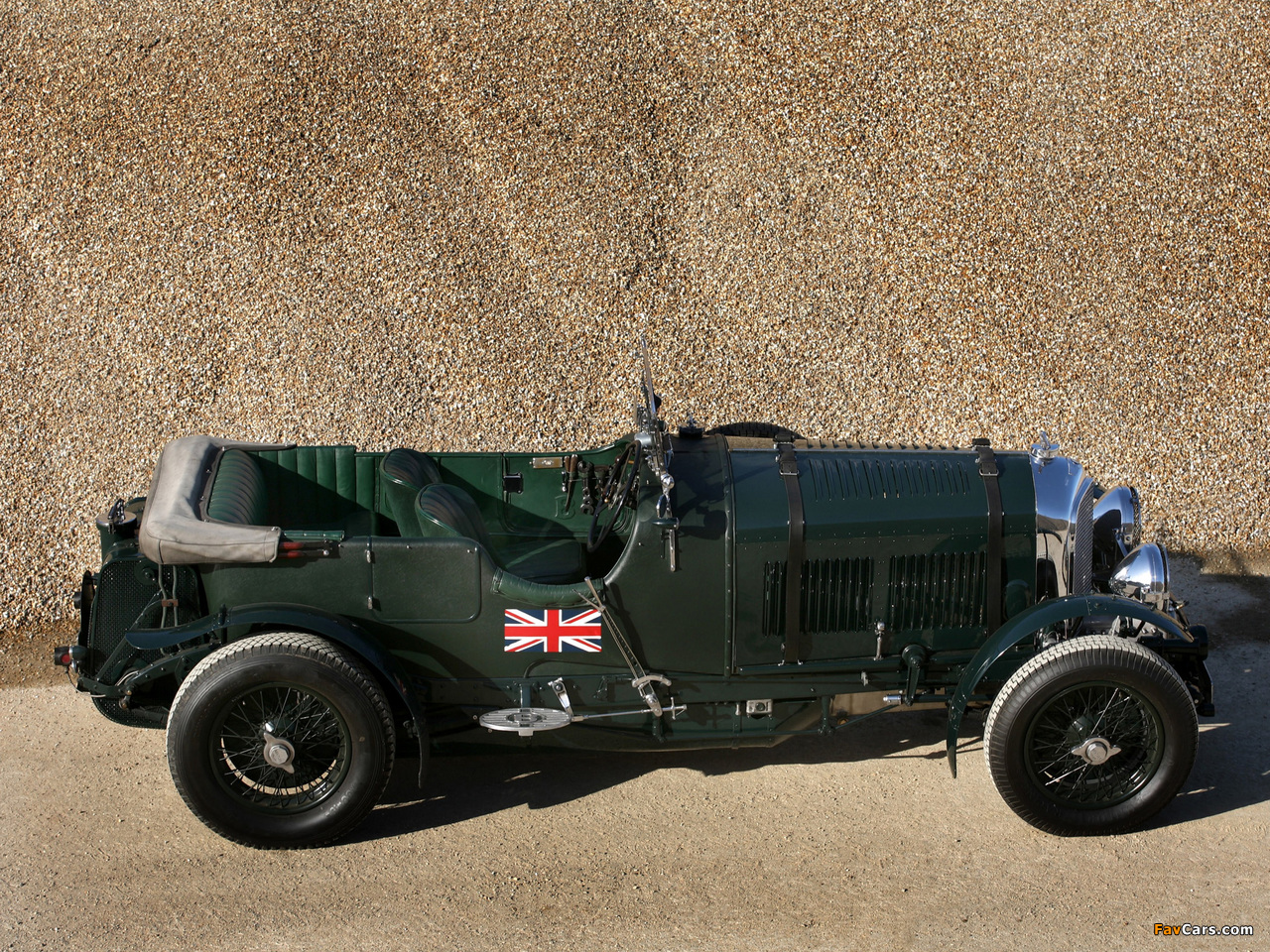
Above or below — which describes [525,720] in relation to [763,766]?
above

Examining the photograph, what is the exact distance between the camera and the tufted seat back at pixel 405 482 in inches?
198

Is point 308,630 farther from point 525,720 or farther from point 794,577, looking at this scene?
point 794,577

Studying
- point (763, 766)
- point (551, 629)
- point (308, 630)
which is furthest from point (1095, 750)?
point (308, 630)

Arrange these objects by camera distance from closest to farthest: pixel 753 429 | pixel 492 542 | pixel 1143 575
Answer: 1. pixel 1143 575
2. pixel 492 542
3. pixel 753 429

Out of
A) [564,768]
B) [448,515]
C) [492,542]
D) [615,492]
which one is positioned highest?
[615,492]

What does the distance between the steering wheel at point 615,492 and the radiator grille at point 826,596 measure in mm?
719

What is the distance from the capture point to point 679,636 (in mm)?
4441

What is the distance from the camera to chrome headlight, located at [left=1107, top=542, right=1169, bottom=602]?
469 centimetres

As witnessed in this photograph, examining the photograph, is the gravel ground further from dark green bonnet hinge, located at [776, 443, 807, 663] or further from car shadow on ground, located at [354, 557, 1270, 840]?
dark green bonnet hinge, located at [776, 443, 807, 663]

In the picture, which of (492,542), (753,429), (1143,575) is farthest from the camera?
(753,429)

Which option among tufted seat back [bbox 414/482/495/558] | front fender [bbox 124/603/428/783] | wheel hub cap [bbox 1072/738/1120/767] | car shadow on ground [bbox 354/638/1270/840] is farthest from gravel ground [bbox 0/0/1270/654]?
wheel hub cap [bbox 1072/738/1120/767]

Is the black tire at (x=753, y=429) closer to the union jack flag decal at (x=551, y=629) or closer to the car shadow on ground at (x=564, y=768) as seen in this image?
the car shadow on ground at (x=564, y=768)

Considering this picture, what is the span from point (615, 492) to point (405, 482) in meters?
1.05

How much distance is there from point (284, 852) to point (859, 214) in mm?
6804
